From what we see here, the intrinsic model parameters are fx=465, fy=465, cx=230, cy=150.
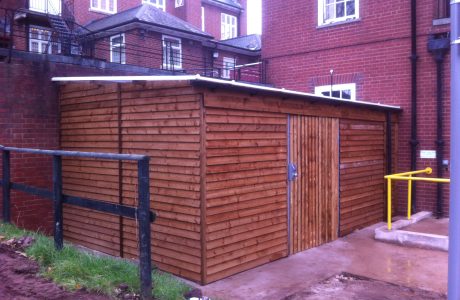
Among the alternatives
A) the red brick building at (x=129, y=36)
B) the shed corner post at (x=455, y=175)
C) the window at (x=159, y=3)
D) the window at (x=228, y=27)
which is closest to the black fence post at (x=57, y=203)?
the shed corner post at (x=455, y=175)

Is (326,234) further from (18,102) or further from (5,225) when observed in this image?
(18,102)

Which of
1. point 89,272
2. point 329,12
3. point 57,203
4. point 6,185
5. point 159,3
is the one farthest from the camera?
point 159,3

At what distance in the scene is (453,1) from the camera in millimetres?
3082

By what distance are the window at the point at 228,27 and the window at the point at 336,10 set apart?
2213 centimetres

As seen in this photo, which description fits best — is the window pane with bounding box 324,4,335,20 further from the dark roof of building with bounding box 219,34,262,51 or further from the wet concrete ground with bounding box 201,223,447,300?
the dark roof of building with bounding box 219,34,262,51

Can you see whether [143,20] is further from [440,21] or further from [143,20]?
[440,21]

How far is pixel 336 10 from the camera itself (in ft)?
40.1

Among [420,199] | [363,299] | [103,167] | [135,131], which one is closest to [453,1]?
[363,299]

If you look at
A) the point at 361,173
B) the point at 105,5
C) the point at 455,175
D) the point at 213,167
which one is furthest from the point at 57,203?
the point at 105,5

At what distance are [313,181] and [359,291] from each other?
2455 mm

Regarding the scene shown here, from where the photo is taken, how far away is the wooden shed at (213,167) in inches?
226

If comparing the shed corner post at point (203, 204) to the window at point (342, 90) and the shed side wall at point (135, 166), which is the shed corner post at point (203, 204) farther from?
the window at point (342, 90)

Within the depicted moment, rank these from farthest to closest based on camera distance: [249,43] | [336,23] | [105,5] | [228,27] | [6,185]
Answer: [228,27]
[105,5]
[249,43]
[336,23]
[6,185]

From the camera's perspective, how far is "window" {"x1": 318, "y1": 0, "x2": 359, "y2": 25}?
39.0 feet
